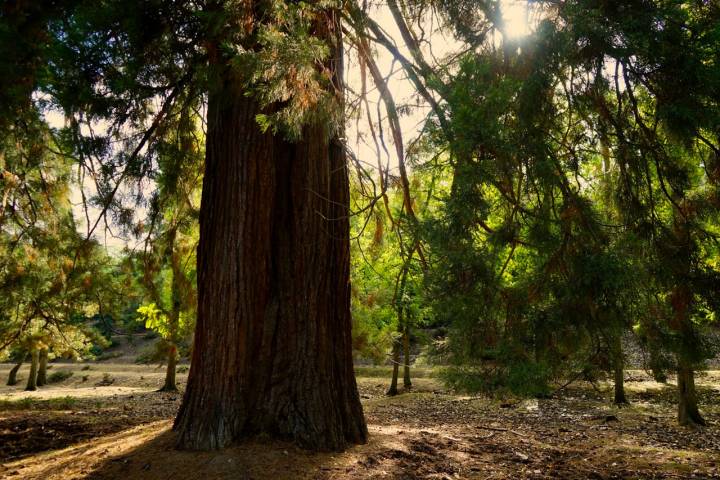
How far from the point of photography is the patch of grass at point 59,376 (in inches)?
982

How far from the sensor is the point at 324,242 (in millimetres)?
4742

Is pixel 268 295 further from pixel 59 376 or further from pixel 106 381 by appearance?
pixel 59 376

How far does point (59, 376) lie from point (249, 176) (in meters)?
26.1

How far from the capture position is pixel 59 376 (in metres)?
25.4

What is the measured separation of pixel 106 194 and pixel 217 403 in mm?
2938

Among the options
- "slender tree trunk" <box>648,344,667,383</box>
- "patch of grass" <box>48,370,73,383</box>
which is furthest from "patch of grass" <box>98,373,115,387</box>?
"slender tree trunk" <box>648,344,667,383</box>

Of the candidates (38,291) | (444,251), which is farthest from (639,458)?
(38,291)

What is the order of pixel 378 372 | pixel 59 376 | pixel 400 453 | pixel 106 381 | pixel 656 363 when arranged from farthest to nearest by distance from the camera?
pixel 59 376, pixel 106 381, pixel 378 372, pixel 400 453, pixel 656 363

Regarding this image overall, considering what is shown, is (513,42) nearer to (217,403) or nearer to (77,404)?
(217,403)

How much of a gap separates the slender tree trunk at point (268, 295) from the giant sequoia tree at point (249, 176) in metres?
0.01

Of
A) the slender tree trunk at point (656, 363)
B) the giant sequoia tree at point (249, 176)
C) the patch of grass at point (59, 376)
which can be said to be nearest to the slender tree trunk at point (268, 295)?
the giant sequoia tree at point (249, 176)

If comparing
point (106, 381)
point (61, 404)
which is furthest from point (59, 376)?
point (61, 404)

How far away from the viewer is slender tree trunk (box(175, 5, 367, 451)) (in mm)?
4320

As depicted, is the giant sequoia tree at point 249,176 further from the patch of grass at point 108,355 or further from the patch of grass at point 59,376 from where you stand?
the patch of grass at point 108,355
